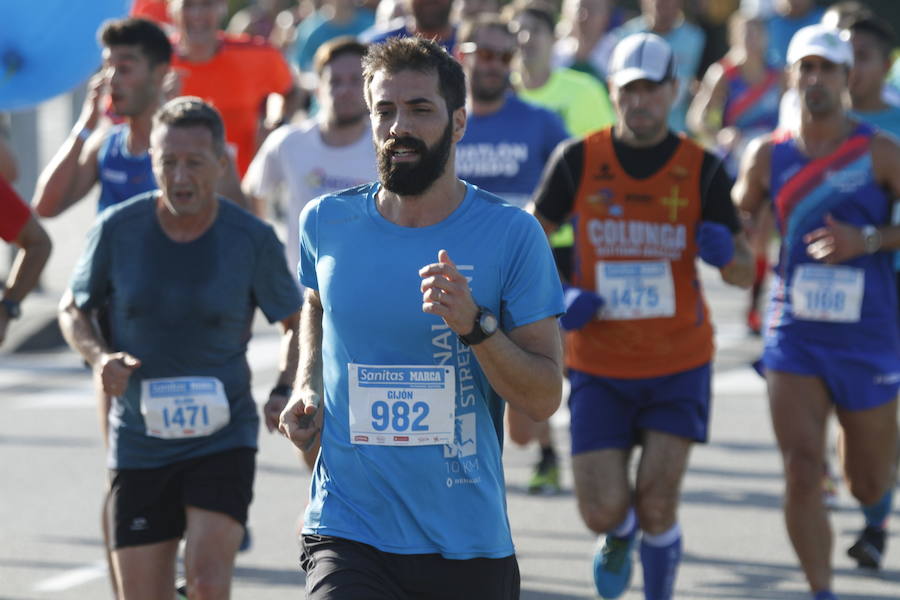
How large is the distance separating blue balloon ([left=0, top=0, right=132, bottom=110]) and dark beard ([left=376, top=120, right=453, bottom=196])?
3.21 meters

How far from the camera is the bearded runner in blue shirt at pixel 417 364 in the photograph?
4.34m

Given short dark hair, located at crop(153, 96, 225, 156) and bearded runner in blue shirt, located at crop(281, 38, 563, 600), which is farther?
short dark hair, located at crop(153, 96, 225, 156)

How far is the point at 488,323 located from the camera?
4074mm

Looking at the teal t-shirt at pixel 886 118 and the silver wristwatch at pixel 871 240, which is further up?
the teal t-shirt at pixel 886 118

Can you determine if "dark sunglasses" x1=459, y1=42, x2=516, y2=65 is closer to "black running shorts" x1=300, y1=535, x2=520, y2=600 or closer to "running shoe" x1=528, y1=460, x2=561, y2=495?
"running shoe" x1=528, y1=460, x2=561, y2=495

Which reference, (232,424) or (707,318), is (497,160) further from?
(232,424)

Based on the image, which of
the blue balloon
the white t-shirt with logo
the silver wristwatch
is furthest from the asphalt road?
the blue balloon

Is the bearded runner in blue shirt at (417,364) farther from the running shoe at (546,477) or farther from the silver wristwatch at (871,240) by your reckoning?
the running shoe at (546,477)

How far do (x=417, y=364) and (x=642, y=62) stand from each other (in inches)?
103

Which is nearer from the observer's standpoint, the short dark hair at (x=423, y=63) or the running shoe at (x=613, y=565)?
the short dark hair at (x=423, y=63)

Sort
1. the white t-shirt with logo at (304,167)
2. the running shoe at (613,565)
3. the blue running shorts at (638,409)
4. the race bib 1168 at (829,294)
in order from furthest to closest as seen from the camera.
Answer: the white t-shirt with logo at (304,167) → the race bib 1168 at (829,294) → the running shoe at (613,565) → the blue running shorts at (638,409)

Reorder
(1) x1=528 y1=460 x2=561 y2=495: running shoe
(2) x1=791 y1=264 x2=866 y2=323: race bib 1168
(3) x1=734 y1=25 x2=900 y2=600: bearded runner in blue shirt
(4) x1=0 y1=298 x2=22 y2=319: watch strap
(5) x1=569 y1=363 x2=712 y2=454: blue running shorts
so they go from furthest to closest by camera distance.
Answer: (1) x1=528 y1=460 x2=561 y2=495: running shoe, (2) x1=791 y1=264 x2=866 y2=323: race bib 1168, (3) x1=734 y1=25 x2=900 y2=600: bearded runner in blue shirt, (5) x1=569 y1=363 x2=712 y2=454: blue running shorts, (4) x1=0 y1=298 x2=22 y2=319: watch strap

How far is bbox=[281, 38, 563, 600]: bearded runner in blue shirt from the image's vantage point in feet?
14.2

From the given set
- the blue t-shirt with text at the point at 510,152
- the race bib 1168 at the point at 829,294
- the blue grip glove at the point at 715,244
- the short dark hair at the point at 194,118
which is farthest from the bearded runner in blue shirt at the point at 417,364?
the blue t-shirt with text at the point at 510,152
